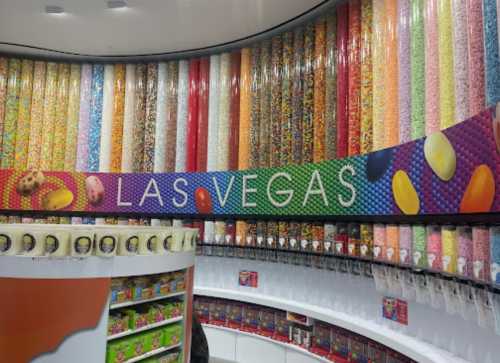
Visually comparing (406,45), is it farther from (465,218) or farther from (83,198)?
(83,198)

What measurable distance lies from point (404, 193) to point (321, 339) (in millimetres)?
1854

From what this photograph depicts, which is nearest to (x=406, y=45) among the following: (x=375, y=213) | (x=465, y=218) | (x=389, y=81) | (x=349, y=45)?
(x=389, y=81)

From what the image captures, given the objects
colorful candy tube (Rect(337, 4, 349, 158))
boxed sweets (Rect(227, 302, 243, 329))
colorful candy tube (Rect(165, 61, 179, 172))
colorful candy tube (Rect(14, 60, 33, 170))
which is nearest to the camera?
colorful candy tube (Rect(337, 4, 349, 158))

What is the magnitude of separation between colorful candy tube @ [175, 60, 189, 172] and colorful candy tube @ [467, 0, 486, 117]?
12.8 feet

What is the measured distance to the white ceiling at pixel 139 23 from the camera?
464 centimetres

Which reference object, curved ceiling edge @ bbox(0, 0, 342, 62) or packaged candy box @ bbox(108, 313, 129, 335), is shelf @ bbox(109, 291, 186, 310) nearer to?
packaged candy box @ bbox(108, 313, 129, 335)

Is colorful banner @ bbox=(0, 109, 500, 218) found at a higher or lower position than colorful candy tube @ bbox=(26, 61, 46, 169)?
lower

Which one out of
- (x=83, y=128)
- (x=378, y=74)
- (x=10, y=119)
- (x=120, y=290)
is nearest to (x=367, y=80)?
(x=378, y=74)

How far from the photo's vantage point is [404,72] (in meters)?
3.30

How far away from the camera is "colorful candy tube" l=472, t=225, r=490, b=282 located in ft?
6.71

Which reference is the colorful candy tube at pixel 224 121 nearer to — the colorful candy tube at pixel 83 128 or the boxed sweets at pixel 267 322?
the boxed sweets at pixel 267 322

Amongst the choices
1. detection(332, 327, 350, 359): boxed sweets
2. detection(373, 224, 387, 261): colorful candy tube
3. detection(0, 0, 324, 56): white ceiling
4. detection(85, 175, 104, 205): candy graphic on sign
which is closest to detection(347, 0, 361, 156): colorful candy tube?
detection(0, 0, 324, 56): white ceiling

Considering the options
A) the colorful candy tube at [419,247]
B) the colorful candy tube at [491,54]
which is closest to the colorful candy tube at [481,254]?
the colorful candy tube at [419,247]

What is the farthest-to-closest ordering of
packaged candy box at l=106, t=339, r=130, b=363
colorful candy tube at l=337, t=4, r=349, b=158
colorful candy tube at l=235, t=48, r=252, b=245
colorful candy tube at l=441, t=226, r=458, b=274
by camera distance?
colorful candy tube at l=235, t=48, r=252, b=245, colorful candy tube at l=337, t=4, r=349, b=158, packaged candy box at l=106, t=339, r=130, b=363, colorful candy tube at l=441, t=226, r=458, b=274
